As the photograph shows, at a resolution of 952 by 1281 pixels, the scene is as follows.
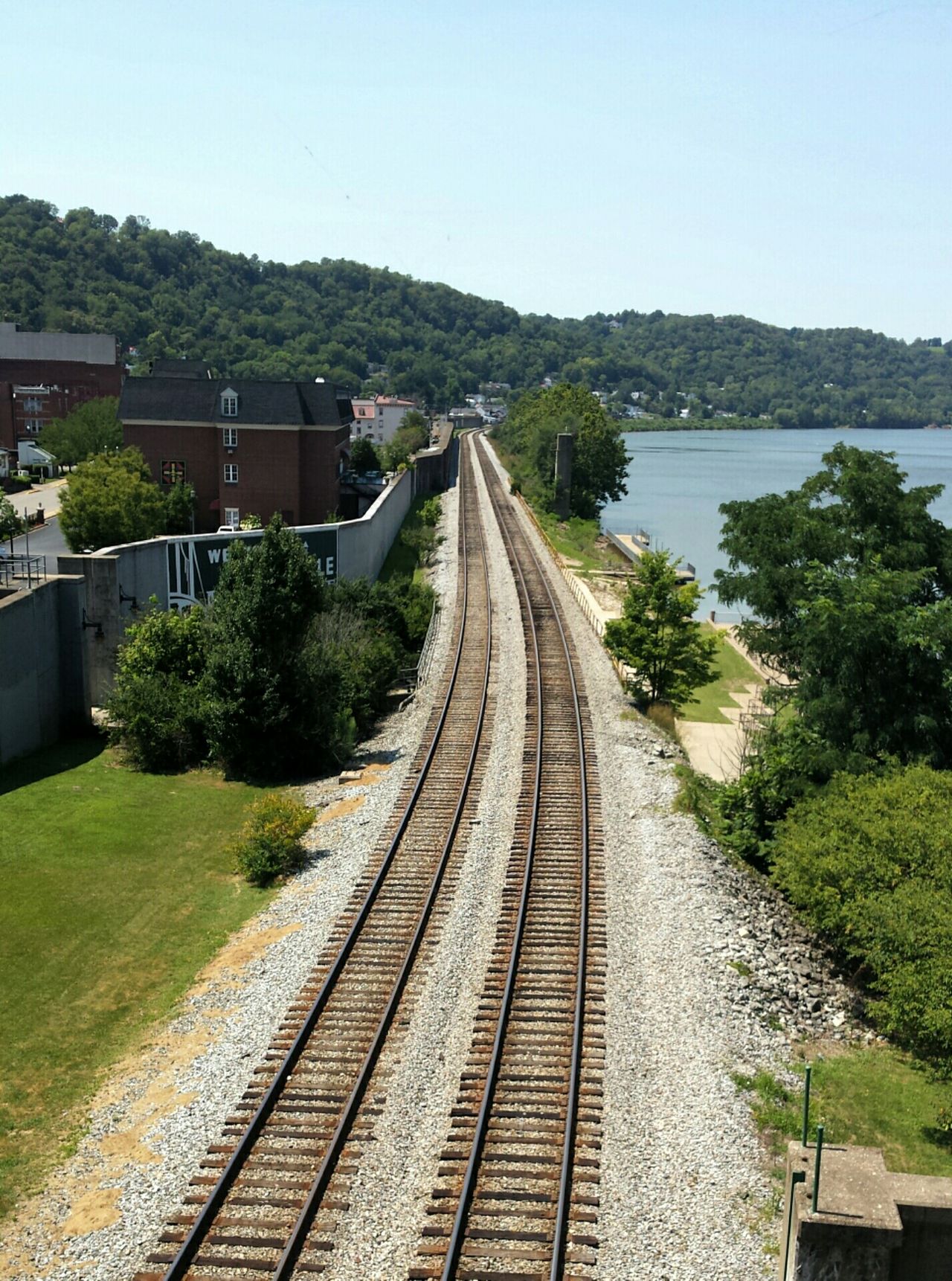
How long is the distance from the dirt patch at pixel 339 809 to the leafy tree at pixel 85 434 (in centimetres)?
5111

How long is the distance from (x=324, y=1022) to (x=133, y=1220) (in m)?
4.23

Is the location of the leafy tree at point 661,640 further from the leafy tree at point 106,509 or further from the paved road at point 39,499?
the paved road at point 39,499

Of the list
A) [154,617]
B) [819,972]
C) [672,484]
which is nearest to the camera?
[819,972]

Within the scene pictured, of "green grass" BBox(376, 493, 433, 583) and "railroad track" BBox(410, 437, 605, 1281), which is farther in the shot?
"green grass" BBox(376, 493, 433, 583)

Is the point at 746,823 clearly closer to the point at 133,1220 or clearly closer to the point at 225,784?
the point at 225,784

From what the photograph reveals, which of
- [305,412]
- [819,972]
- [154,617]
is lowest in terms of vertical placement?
[819,972]

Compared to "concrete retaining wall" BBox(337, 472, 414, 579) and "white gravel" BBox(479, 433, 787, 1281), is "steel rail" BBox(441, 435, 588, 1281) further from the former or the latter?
"concrete retaining wall" BBox(337, 472, 414, 579)

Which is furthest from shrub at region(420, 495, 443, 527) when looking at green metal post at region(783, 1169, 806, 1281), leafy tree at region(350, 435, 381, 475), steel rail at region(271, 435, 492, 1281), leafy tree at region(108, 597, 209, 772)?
green metal post at region(783, 1169, 806, 1281)

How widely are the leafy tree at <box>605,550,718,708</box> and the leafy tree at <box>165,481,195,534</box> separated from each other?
26.1 meters

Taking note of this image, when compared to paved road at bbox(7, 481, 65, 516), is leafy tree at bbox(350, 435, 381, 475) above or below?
above

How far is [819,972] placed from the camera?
18.8 meters

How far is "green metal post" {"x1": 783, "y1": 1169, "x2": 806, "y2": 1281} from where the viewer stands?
35.7 ft

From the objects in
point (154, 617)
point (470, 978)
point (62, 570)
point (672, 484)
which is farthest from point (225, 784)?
point (672, 484)

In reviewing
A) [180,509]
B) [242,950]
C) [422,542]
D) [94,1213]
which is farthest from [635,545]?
[94,1213]
